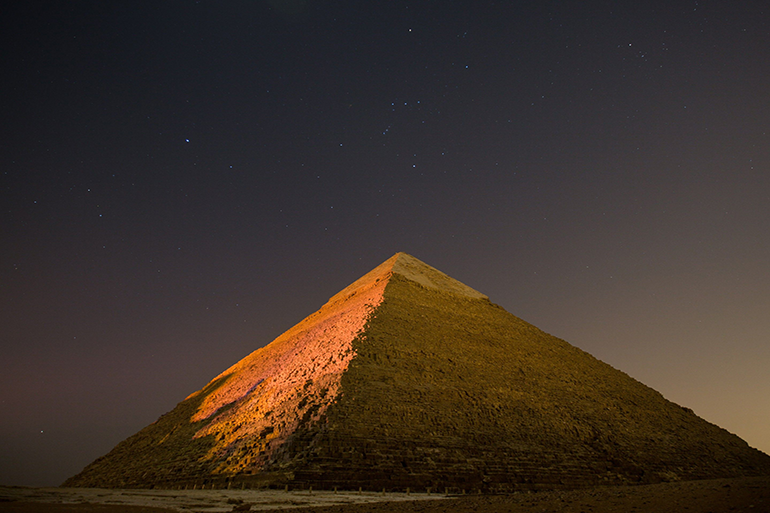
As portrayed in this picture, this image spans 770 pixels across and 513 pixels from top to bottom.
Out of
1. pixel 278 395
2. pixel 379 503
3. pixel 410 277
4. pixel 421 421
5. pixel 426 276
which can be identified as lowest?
pixel 379 503

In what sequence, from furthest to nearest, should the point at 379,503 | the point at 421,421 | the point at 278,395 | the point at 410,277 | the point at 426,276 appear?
1. the point at 426,276
2. the point at 410,277
3. the point at 278,395
4. the point at 421,421
5. the point at 379,503

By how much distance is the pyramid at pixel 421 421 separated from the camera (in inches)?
378

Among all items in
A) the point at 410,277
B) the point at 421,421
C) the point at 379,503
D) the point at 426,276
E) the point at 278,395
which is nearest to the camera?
the point at 379,503

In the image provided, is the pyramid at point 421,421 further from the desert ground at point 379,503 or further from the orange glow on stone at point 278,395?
the desert ground at point 379,503

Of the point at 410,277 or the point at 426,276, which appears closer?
the point at 410,277

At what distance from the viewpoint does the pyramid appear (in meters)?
9.59

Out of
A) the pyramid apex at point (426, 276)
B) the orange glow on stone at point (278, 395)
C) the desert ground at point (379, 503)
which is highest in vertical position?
the pyramid apex at point (426, 276)

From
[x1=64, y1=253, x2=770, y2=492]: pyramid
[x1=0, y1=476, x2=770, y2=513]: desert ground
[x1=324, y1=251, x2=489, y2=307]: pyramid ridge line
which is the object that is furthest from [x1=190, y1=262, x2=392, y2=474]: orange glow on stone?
[x1=324, y1=251, x2=489, y2=307]: pyramid ridge line

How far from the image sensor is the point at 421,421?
1081 cm

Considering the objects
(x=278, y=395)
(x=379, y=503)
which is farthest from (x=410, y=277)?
(x=379, y=503)

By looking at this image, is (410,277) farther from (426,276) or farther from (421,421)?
(421,421)

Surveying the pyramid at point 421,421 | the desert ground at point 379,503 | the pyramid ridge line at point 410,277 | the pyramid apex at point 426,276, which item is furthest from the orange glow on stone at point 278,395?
the pyramid apex at point 426,276

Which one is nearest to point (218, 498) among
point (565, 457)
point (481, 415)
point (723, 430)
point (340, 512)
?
point (340, 512)

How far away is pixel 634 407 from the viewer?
659 inches
